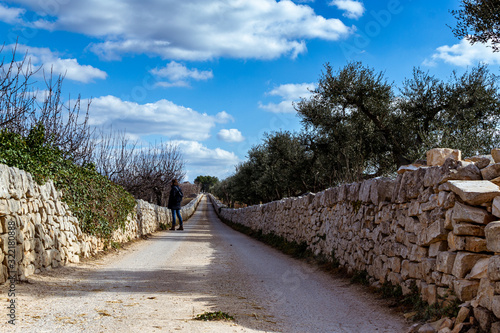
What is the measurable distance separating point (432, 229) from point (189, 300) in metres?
3.45

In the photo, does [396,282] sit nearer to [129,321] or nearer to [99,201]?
[129,321]

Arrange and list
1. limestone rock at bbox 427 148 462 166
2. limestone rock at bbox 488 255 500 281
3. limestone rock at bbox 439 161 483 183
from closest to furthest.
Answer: limestone rock at bbox 488 255 500 281
limestone rock at bbox 439 161 483 183
limestone rock at bbox 427 148 462 166

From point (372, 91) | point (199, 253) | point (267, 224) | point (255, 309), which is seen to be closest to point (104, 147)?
point (267, 224)

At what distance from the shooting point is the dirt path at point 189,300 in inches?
179

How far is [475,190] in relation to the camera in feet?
14.4

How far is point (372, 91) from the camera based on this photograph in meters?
16.7

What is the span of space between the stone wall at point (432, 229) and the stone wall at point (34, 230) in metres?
5.73

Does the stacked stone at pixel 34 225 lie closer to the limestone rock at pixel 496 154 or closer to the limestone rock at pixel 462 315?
the limestone rock at pixel 462 315

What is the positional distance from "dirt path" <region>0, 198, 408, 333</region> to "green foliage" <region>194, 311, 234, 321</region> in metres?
0.15

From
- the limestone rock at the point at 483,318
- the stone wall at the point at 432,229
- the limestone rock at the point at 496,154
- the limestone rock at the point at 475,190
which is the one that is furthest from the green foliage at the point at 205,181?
the limestone rock at the point at 483,318

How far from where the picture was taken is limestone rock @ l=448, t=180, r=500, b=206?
429 cm

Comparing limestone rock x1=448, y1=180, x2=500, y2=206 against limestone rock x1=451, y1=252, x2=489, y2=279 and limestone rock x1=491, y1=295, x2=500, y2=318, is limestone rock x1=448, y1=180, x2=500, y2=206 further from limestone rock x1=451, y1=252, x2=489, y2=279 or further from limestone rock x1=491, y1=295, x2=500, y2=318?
limestone rock x1=491, y1=295, x2=500, y2=318

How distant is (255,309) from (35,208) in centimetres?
459

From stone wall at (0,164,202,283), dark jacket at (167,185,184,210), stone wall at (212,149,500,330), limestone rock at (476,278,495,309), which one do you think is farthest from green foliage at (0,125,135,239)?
limestone rock at (476,278,495,309)
